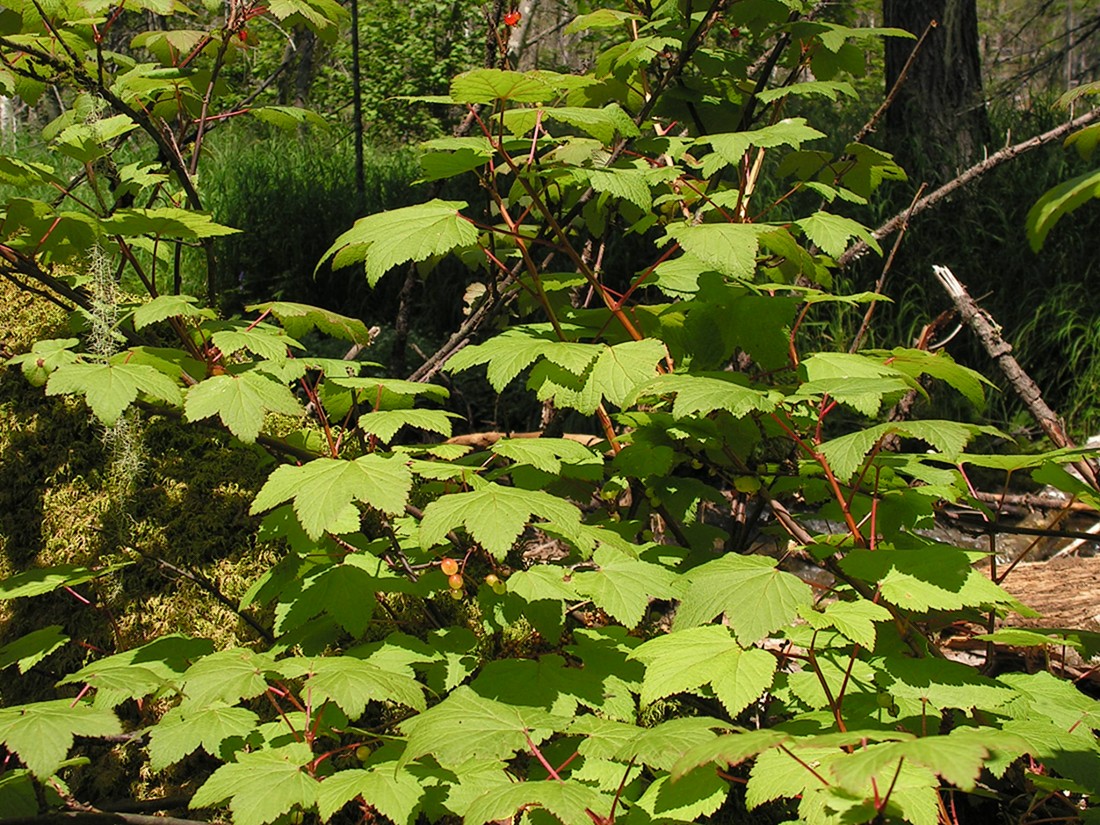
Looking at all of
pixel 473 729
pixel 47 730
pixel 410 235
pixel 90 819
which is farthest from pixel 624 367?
pixel 90 819

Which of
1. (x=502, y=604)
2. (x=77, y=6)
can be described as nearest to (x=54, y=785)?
(x=502, y=604)

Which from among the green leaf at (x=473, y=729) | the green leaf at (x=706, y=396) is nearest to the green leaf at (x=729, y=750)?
the green leaf at (x=473, y=729)

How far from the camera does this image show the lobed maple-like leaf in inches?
60.1

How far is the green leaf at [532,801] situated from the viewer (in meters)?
1.16

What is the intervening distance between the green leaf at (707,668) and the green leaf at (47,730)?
80 cm

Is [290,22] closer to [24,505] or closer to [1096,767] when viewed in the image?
[24,505]

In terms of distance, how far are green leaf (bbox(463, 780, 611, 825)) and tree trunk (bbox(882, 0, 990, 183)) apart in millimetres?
5504

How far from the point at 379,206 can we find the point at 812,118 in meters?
3.55

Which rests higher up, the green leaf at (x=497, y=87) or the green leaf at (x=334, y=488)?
the green leaf at (x=497, y=87)

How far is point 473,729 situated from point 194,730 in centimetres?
47

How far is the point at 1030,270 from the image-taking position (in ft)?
17.2

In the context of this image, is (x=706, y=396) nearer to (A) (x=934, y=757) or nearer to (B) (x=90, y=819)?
(A) (x=934, y=757)

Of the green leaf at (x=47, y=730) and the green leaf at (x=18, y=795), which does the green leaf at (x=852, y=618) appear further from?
the green leaf at (x=18, y=795)

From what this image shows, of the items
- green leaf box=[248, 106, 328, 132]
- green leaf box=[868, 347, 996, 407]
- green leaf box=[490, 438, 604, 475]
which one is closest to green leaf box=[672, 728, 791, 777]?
green leaf box=[490, 438, 604, 475]
